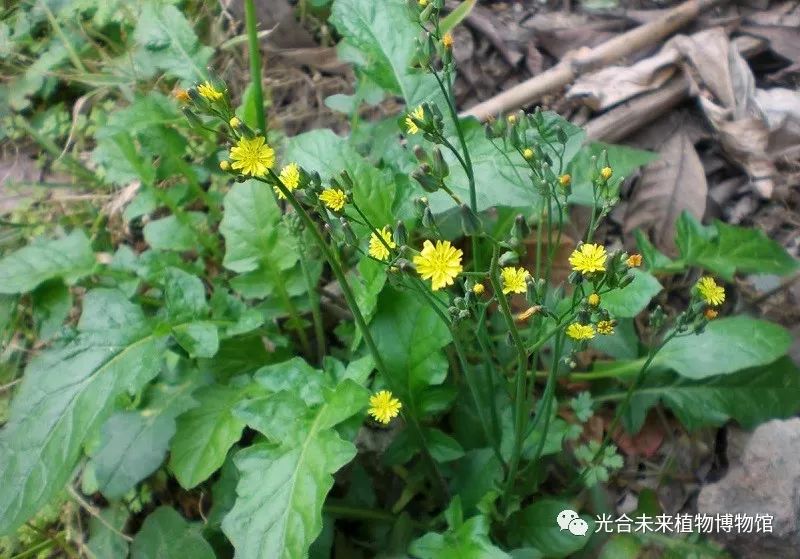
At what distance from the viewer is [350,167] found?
6.03ft

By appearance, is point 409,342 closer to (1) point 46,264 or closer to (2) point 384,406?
(2) point 384,406

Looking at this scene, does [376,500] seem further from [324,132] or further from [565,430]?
[324,132]

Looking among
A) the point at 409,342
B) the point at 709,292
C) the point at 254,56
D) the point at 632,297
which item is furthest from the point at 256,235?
the point at 709,292

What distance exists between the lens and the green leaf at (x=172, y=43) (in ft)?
7.42

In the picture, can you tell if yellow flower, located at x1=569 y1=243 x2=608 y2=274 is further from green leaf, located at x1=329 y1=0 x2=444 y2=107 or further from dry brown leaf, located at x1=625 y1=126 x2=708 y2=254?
dry brown leaf, located at x1=625 y1=126 x2=708 y2=254

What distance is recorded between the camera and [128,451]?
74.7 inches

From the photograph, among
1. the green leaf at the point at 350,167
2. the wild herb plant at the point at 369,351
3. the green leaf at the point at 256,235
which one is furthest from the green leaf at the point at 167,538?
the green leaf at the point at 350,167

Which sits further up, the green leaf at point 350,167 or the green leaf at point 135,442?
the green leaf at point 350,167

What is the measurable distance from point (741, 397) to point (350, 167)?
48.3 inches

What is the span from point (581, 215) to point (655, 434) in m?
0.74

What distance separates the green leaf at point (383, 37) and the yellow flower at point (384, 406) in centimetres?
92

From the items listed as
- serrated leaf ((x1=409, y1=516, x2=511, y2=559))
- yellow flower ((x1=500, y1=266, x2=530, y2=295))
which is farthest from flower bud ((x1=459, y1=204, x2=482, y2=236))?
serrated leaf ((x1=409, y1=516, x2=511, y2=559))

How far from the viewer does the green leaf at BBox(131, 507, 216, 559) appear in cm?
176

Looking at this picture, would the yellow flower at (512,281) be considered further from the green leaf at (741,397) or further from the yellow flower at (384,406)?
the green leaf at (741,397)
